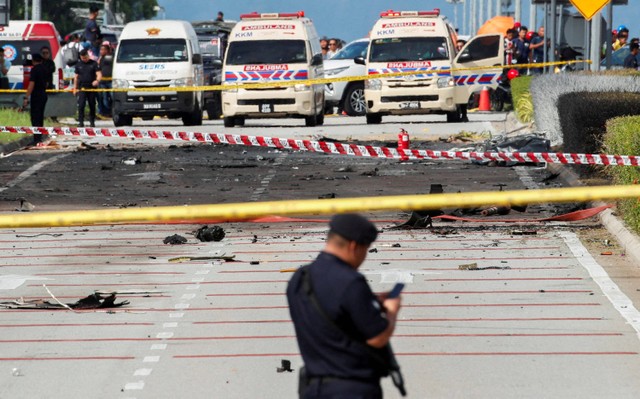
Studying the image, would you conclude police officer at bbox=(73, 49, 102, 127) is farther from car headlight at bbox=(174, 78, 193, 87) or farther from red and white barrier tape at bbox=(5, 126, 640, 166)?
red and white barrier tape at bbox=(5, 126, 640, 166)

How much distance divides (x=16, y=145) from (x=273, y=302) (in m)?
18.1

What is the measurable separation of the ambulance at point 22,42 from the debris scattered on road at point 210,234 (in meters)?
27.1

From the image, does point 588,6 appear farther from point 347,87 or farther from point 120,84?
point 347,87

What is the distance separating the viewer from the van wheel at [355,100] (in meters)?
41.0

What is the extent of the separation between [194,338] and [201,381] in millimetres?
1312

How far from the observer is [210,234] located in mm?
15844

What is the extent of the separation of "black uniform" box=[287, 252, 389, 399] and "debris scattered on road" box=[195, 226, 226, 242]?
951cm

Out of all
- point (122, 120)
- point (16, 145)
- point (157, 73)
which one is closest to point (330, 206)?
point (16, 145)

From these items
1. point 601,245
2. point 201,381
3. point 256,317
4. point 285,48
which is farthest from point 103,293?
point 285,48

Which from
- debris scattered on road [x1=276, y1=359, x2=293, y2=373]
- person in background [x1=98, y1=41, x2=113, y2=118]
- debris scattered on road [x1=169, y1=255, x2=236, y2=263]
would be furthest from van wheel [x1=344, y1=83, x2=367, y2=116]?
debris scattered on road [x1=276, y1=359, x2=293, y2=373]

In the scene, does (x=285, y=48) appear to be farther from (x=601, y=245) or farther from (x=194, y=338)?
(x=194, y=338)

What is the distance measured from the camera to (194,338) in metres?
10.7

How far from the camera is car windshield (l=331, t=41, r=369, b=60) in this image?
42406mm

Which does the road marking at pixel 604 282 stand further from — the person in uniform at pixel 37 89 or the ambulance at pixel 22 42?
the ambulance at pixel 22 42
